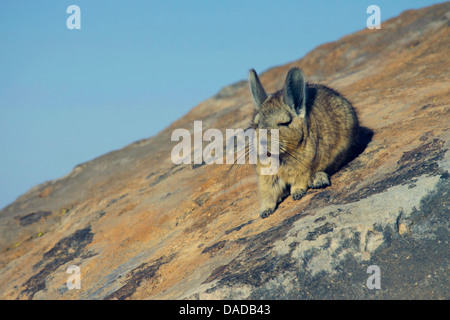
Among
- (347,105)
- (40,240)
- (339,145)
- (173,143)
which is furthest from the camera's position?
(173,143)

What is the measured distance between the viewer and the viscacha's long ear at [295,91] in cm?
787

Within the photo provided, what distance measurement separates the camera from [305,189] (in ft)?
27.5

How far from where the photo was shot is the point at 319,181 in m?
8.27

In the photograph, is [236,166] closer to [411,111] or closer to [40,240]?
[411,111]

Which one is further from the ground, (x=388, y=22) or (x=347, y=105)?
(x=388, y=22)

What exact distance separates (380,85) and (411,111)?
3943mm

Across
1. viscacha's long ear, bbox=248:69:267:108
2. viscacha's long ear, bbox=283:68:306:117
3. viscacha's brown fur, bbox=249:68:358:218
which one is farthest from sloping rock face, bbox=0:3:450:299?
viscacha's long ear, bbox=248:69:267:108

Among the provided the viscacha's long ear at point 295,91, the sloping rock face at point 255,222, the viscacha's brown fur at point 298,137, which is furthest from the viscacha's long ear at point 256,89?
the sloping rock face at point 255,222

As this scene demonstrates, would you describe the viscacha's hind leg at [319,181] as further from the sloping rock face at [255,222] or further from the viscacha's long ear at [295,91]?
the viscacha's long ear at [295,91]

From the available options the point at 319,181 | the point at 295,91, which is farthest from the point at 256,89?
the point at 319,181

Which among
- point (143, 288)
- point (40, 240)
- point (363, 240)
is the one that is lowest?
point (40, 240)

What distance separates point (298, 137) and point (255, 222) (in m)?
1.63

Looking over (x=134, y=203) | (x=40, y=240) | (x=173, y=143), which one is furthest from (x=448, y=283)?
(x=173, y=143)

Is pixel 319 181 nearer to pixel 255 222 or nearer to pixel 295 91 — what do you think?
pixel 255 222
